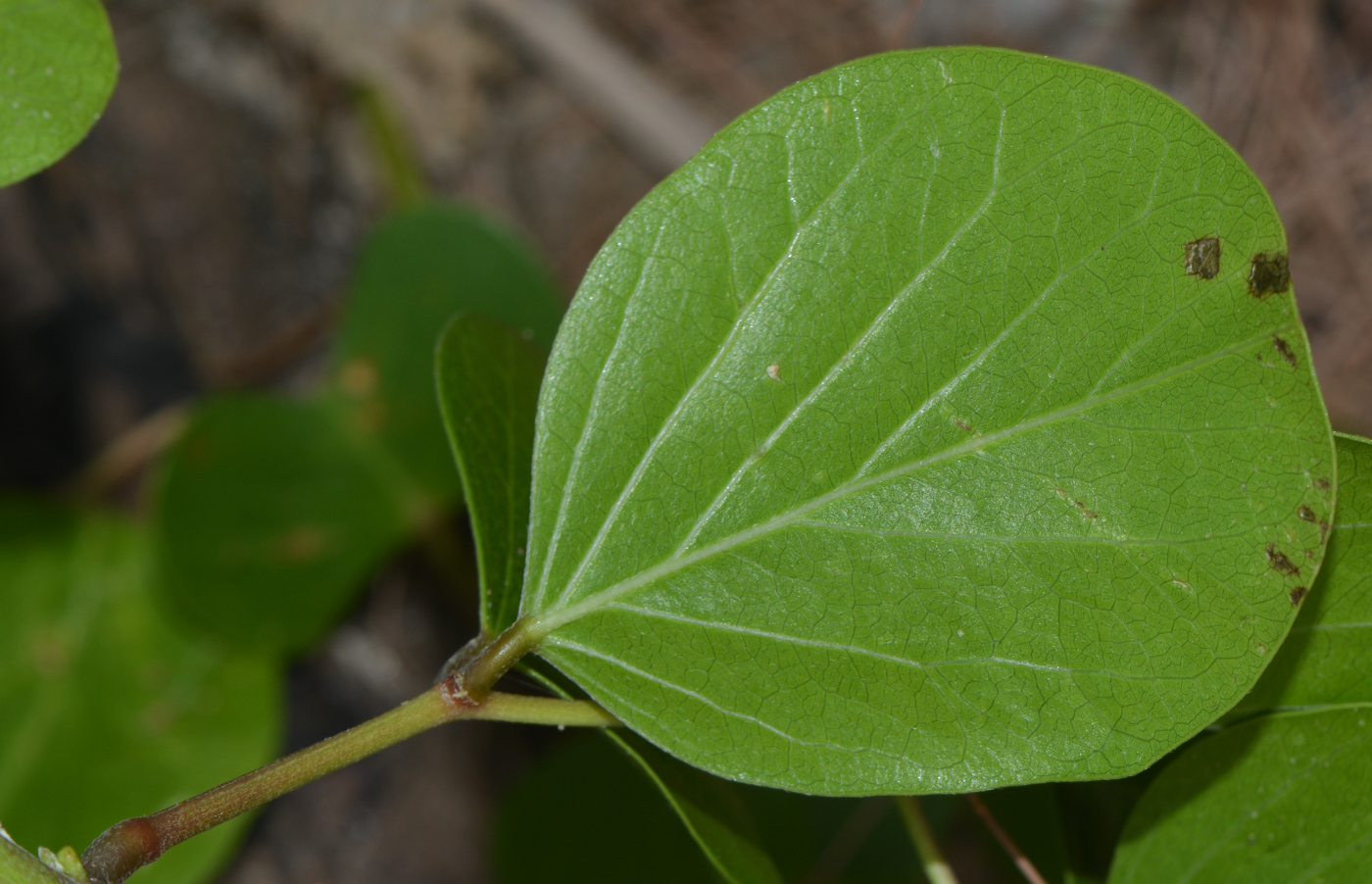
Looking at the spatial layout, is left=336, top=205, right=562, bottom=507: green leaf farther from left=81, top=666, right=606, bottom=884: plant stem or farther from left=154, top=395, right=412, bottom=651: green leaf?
left=81, top=666, right=606, bottom=884: plant stem

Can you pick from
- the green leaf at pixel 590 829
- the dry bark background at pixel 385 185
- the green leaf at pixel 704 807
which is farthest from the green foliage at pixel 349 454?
the green leaf at pixel 704 807

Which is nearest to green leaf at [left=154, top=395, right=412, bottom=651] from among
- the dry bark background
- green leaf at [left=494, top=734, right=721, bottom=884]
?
the dry bark background

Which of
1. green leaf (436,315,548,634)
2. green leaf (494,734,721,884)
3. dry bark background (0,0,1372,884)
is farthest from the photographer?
dry bark background (0,0,1372,884)

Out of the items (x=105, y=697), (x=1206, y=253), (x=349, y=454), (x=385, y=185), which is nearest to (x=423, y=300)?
(x=349, y=454)

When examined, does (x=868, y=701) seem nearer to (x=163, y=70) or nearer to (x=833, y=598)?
(x=833, y=598)

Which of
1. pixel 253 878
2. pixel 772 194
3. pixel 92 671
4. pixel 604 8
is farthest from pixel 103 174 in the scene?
pixel 772 194

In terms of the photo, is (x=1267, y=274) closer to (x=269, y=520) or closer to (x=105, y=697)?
(x=269, y=520)

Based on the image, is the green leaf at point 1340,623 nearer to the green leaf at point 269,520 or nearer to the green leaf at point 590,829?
the green leaf at point 590,829
